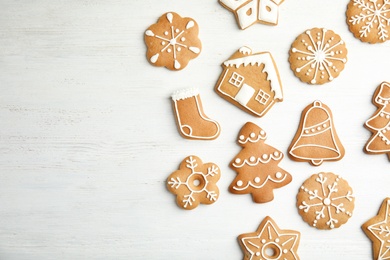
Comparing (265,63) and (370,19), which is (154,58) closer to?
(265,63)

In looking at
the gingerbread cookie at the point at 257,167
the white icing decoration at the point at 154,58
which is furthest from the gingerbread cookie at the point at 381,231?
the white icing decoration at the point at 154,58

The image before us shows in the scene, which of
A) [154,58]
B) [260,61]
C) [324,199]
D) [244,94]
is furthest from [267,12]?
[324,199]

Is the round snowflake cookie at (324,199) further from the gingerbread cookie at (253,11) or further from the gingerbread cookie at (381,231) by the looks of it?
the gingerbread cookie at (253,11)

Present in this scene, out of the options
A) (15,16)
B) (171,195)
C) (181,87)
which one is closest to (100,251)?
(171,195)

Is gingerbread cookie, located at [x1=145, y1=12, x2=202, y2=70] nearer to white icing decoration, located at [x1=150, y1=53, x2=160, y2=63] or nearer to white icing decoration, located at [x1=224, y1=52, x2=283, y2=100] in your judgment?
white icing decoration, located at [x1=150, y1=53, x2=160, y2=63]

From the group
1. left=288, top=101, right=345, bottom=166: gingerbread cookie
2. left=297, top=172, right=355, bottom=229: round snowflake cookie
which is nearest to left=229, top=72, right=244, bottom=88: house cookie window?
left=288, top=101, right=345, bottom=166: gingerbread cookie

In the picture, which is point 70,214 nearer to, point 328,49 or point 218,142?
point 218,142
